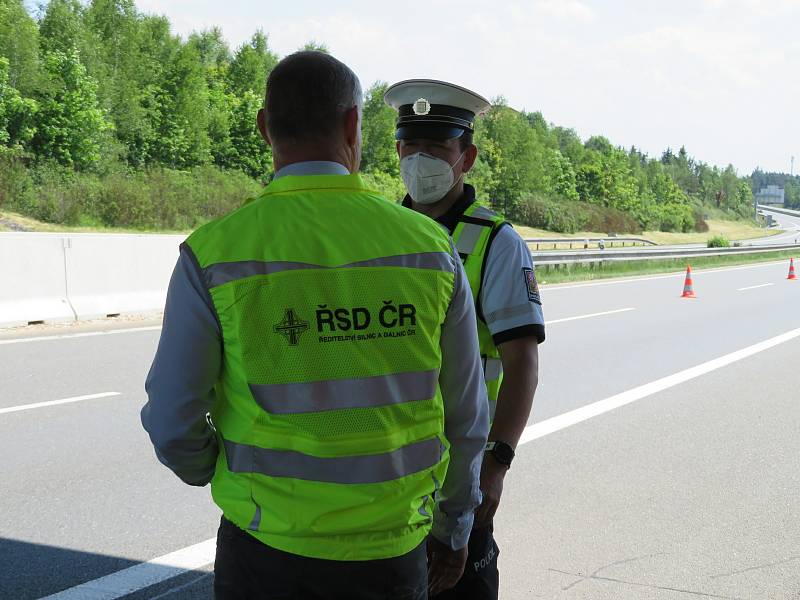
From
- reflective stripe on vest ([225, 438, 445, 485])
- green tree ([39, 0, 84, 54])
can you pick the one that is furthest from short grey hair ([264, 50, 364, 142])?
green tree ([39, 0, 84, 54])

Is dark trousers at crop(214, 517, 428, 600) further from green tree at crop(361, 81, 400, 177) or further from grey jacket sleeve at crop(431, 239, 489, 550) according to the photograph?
green tree at crop(361, 81, 400, 177)

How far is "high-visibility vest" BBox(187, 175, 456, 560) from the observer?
5.79ft

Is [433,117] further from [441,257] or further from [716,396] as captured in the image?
[716,396]

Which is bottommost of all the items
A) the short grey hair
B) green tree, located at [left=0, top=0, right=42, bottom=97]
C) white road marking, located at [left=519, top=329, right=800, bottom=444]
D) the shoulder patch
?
white road marking, located at [left=519, top=329, right=800, bottom=444]

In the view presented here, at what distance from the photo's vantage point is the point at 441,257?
1904 mm

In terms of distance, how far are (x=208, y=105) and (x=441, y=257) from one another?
7448 cm

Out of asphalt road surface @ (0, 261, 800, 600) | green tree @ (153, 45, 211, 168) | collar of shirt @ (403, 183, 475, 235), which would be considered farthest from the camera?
green tree @ (153, 45, 211, 168)

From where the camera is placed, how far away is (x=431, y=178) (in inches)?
115

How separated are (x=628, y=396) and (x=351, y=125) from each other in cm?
704

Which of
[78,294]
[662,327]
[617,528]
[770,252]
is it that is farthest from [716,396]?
[770,252]

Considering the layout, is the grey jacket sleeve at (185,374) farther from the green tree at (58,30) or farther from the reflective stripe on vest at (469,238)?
the green tree at (58,30)

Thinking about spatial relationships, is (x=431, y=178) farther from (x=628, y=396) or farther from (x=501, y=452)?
(x=628, y=396)

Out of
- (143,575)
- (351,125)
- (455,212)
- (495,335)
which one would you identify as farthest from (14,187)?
(351,125)

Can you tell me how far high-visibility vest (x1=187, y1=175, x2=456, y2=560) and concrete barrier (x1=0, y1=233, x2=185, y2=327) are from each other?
403 inches
